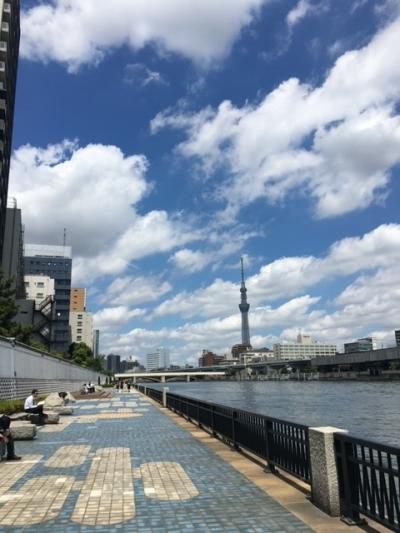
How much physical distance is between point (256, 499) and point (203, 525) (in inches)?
58.2

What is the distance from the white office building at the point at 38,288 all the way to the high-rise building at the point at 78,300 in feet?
165

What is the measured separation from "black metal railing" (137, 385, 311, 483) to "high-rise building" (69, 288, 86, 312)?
180 m

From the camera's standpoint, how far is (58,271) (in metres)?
155

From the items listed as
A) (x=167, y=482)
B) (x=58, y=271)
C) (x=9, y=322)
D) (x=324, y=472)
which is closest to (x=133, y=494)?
(x=167, y=482)

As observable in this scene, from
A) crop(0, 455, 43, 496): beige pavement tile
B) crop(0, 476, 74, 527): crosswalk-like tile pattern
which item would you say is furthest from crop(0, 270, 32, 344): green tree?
crop(0, 476, 74, 527): crosswalk-like tile pattern

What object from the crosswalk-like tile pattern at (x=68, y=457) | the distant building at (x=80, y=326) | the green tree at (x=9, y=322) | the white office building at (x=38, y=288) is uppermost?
the white office building at (x=38, y=288)

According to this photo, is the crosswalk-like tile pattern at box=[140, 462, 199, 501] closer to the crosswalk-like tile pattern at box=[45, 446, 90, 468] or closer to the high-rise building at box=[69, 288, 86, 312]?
the crosswalk-like tile pattern at box=[45, 446, 90, 468]

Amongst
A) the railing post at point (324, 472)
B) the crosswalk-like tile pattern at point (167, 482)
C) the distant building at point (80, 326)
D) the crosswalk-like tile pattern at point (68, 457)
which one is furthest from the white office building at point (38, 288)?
the railing post at point (324, 472)

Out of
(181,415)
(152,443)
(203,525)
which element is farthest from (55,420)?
(203,525)

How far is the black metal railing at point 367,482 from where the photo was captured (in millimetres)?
5371

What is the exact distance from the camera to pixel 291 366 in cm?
17938

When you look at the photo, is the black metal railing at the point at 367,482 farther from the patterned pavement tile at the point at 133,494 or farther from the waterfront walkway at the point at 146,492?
the patterned pavement tile at the point at 133,494

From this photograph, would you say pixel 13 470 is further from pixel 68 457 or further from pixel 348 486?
pixel 348 486

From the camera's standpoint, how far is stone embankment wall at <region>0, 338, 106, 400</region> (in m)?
27.3
